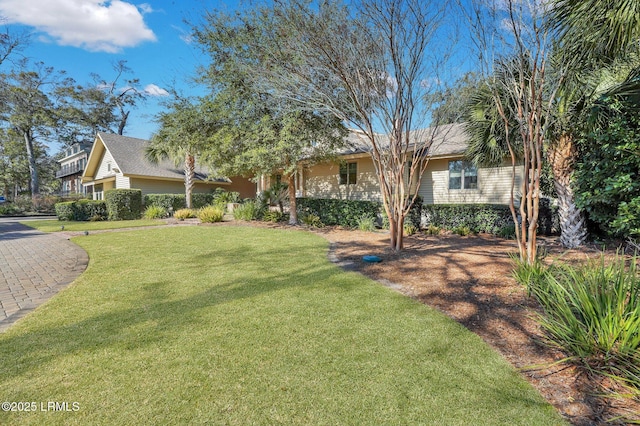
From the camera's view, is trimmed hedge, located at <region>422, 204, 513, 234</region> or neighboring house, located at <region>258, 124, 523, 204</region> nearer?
trimmed hedge, located at <region>422, 204, 513, 234</region>

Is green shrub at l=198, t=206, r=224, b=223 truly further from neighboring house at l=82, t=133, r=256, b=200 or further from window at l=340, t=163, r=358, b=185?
window at l=340, t=163, r=358, b=185

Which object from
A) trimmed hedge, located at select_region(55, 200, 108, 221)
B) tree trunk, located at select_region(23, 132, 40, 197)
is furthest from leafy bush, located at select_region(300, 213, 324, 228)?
tree trunk, located at select_region(23, 132, 40, 197)

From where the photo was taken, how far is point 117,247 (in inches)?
313

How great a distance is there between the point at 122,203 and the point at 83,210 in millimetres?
1923

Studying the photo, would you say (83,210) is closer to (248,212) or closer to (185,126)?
(185,126)

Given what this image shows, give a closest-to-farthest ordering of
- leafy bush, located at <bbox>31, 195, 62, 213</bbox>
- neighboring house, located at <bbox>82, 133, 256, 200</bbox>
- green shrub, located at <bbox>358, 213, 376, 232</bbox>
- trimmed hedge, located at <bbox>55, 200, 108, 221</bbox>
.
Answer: green shrub, located at <bbox>358, 213, 376, 232</bbox> → trimmed hedge, located at <bbox>55, 200, 108, 221</bbox> → neighboring house, located at <bbox>82, 133, 256, 200</bbox> → leafy bush, located at <bbox>31, 195, 62, 213</bbox>

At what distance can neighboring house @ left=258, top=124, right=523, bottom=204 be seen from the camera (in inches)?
487

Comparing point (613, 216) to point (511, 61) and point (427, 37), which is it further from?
point (427, 37)

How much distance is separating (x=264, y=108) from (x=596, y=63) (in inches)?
369

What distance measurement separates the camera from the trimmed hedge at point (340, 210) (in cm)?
1234

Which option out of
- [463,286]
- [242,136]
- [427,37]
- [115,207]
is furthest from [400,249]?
[115,207]

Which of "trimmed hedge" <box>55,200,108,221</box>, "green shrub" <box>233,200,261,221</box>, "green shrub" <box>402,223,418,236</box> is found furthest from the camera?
"trimmed hedge" <box>55,200,108,221</box>

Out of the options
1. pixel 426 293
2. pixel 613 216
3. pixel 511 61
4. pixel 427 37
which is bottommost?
pixel 426 293

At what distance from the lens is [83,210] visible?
51.5ft
